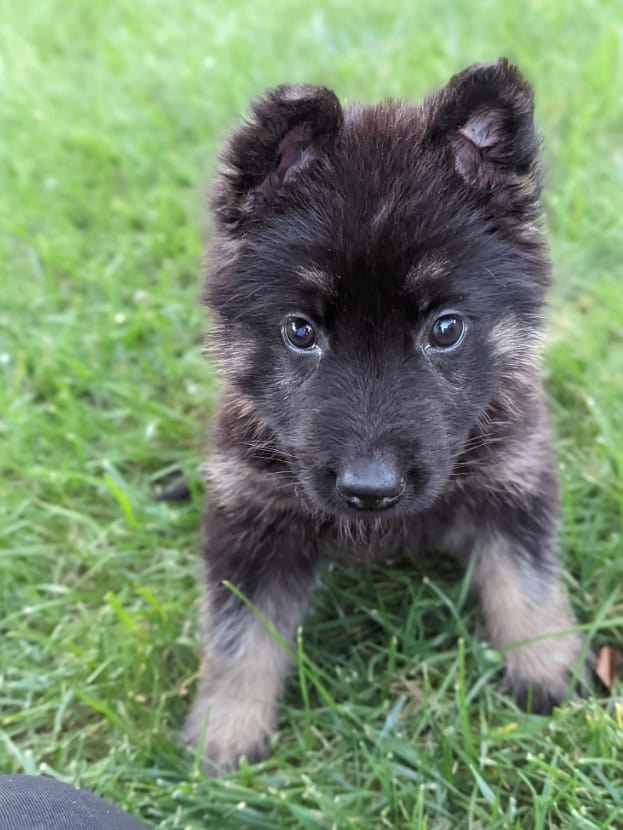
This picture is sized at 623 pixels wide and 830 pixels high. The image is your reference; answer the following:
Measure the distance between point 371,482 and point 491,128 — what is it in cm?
100

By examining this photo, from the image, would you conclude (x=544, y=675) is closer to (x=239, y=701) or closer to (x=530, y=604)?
(x=530, y=604)

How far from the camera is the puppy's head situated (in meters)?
2.15

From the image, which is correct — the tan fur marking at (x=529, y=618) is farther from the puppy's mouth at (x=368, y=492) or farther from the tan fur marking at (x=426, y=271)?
the tan fur marking at (x=426, y=271)

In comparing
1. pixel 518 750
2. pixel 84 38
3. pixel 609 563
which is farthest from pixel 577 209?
pixel 84 38

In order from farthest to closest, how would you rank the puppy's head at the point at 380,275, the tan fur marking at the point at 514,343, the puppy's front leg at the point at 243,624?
the puppy's front leg at the point at 243,624, the tan fur marking at the point at 514,343, the puppy's head at the point at 380,275

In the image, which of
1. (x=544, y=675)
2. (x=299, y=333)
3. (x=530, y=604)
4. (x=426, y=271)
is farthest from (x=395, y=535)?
(x=426, y=271)

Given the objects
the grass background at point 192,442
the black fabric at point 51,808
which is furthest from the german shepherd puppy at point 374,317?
the black fabric at point 51,808

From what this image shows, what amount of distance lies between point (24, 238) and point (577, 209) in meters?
2.95

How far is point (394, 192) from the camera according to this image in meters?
2.18

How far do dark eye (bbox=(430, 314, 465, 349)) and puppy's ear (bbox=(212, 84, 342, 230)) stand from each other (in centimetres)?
55

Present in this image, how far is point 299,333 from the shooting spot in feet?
7.48

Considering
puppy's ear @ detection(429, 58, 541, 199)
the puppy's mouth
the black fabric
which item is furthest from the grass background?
puppy's ear @ detection(429, 58, 541, 199)

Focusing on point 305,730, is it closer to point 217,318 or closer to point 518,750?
point 518,750

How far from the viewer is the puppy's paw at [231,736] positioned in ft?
9.09
